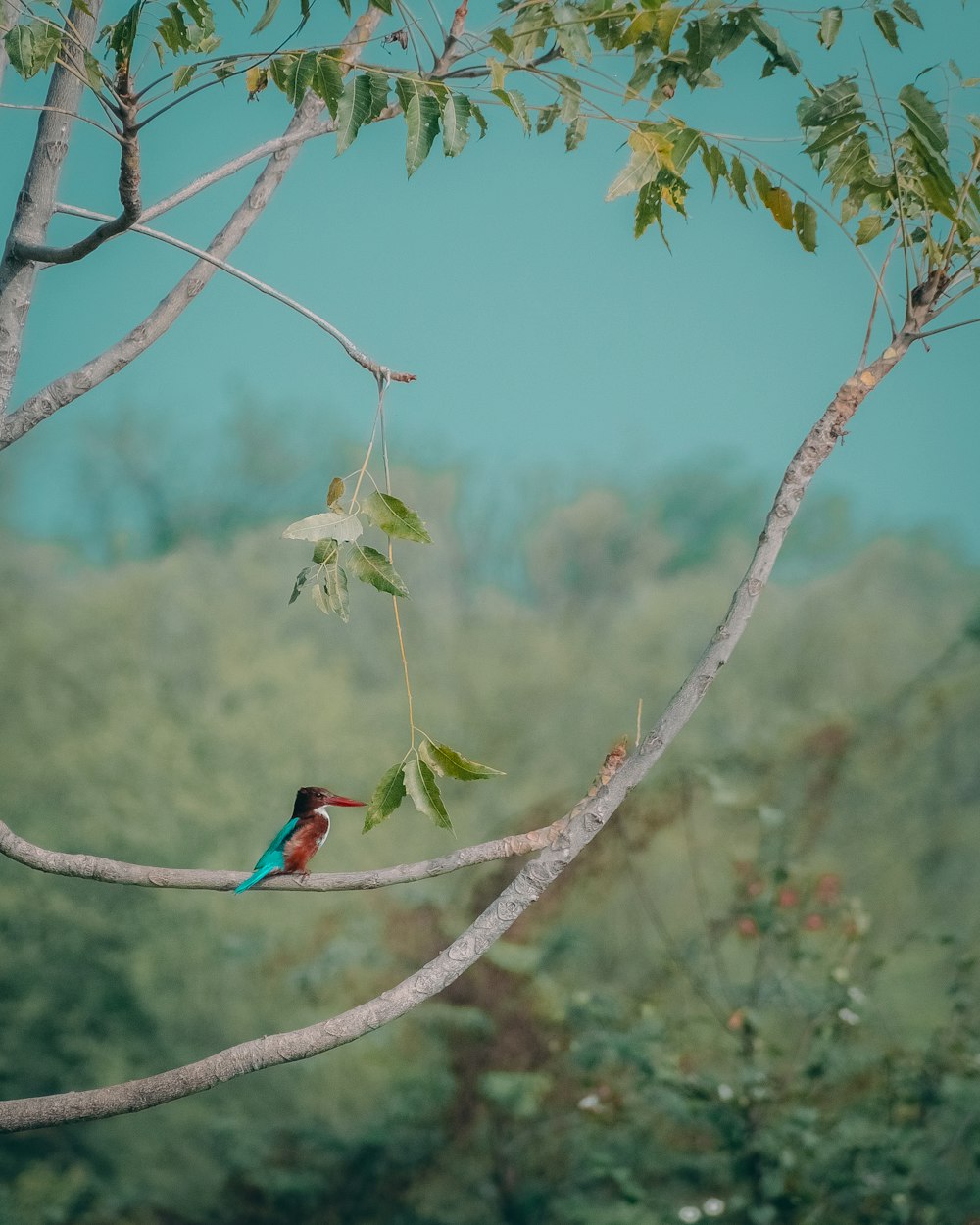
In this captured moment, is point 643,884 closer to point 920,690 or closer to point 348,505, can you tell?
point 920,690

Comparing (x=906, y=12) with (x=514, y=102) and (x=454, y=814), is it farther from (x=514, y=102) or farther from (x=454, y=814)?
(x=454, y=814)

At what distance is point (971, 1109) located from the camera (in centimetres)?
307

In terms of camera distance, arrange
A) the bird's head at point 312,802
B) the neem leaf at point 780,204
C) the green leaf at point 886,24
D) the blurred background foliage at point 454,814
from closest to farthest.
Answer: the green leaf at point 886,24 < the neem leaf at point 780,204 < the bird's head at point 312,802 < the blurred background foliage at point 454,814

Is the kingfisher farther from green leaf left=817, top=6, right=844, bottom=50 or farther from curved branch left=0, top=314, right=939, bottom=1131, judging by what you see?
green leaf left=817, top=6, right=844, bottom=50

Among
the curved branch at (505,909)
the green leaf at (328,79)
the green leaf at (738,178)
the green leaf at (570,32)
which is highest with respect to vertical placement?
the green leaf at (570,32)

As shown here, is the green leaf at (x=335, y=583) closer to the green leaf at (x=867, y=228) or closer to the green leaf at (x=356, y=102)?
the green leaf at (x=356, y=102)

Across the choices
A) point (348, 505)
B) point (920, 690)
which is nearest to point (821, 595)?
point (920, 690)

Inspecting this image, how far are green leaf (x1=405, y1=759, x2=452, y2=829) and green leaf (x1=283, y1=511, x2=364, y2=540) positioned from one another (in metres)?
0.24

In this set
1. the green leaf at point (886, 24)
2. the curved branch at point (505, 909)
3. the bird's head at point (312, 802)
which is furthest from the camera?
the bird's head at point (312, 802)

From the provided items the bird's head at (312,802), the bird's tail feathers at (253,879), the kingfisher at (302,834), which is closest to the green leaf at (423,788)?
the bird's tail feathers at (253,879)

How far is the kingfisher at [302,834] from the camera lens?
1750mm

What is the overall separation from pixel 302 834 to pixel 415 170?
3.09 ft

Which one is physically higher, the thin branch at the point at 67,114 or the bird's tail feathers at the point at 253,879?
the thin branch at the point at 67,114

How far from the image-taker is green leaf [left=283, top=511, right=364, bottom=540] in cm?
123
